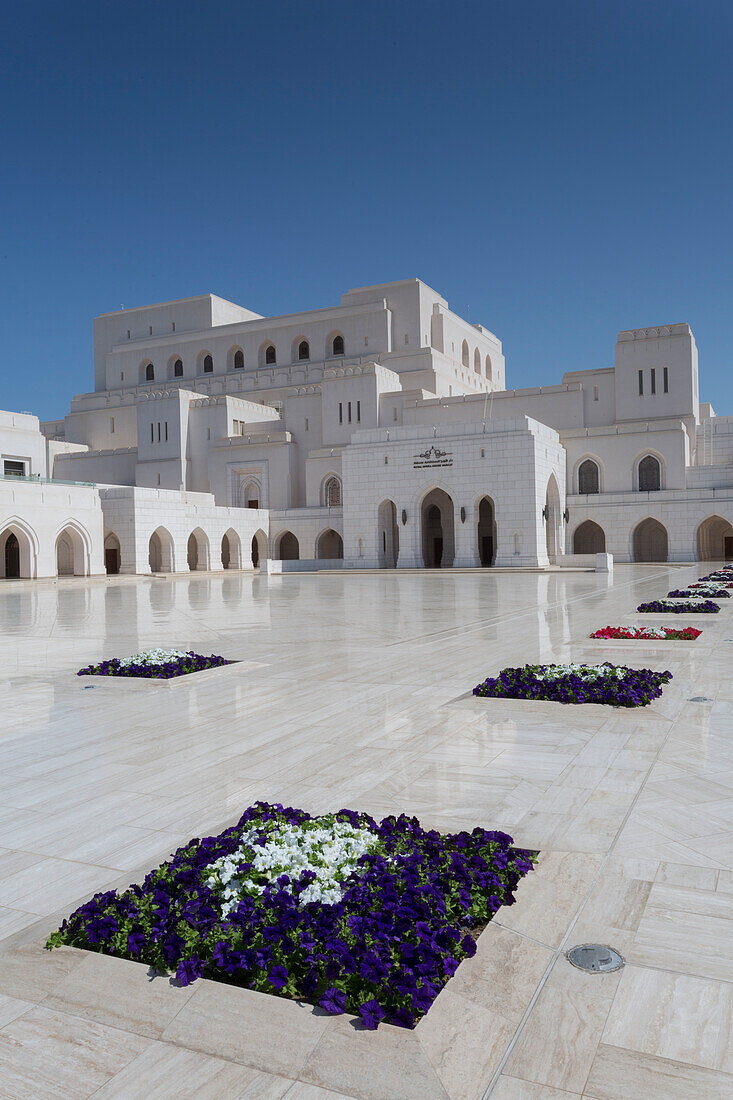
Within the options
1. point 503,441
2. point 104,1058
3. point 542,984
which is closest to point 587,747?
point 542,984

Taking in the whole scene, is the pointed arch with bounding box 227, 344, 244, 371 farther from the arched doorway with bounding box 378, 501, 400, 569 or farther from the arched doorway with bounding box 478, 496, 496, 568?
the arched doorway with bounding box 478, 496, 496, 568

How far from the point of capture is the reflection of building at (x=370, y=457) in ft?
121

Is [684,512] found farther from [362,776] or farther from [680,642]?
[362,776]

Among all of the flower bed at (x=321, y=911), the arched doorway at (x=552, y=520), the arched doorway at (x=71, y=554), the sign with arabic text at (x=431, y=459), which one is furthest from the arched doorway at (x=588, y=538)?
the flower bed at (x=321, y=911)

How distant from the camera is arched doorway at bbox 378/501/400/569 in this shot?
1599 inches

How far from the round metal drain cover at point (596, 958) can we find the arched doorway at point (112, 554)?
4212 centimetres

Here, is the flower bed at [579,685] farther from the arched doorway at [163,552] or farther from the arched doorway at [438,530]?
the arched doorway at [438,530]

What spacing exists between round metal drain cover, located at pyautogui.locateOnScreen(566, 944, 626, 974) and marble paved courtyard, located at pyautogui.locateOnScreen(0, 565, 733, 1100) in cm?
4

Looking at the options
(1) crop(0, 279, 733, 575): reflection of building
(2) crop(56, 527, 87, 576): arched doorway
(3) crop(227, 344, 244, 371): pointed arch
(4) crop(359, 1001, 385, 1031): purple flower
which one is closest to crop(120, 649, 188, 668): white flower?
(4) crop(359, 1001, 385, 1031): purple flower

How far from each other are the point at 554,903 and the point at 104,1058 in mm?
1750

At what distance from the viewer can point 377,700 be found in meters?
7.27

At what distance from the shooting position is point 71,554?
39.3 m

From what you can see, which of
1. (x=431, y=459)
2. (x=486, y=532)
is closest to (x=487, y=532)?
(x=486, y=532)

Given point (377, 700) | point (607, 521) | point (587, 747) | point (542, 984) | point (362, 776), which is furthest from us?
point (607, 521)
